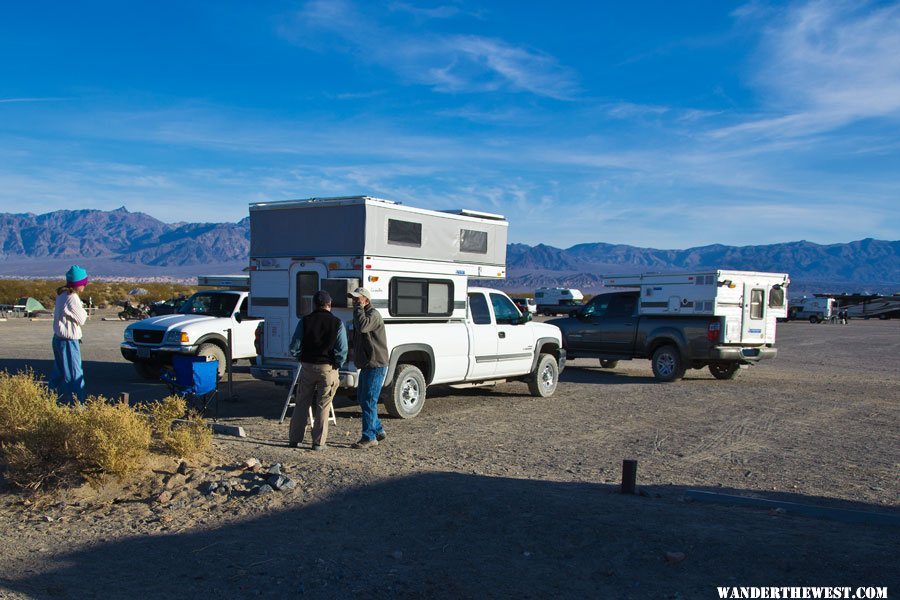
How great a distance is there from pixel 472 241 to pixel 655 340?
615 centimetres

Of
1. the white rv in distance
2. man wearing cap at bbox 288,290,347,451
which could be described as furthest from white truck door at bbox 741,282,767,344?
man wearing cap at bbox 288,290,347,451

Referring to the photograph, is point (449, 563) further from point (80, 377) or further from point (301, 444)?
point (80, 377)

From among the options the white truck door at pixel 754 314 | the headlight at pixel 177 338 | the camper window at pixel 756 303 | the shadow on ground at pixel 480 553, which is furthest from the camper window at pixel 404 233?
the camper window at pixel 756 303

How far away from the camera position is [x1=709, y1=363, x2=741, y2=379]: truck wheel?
54.7ft

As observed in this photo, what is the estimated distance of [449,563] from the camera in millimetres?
5258

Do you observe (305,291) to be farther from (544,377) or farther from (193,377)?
(544,377)

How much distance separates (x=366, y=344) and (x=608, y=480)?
297 centimetres

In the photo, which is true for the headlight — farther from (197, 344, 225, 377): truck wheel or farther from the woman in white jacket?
the woman in white jacket

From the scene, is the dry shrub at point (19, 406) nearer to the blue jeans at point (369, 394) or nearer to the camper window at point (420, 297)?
the blue jeans at point (369, 394)

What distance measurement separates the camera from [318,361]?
27.2 feet

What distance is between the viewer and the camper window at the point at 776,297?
16.3m

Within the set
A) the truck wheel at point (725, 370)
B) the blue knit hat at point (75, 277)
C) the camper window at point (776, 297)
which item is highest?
the camper window at point (776, 297)

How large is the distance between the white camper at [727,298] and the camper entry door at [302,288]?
8.49 m

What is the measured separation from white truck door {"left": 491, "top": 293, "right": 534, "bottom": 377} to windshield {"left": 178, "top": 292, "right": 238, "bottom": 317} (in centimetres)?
514
